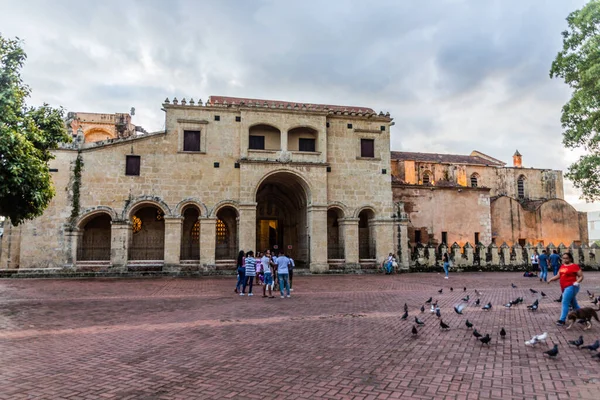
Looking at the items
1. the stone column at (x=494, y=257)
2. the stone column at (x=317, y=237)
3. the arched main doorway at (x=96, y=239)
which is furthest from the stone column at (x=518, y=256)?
the arched main doorway at (x=96, y=239)

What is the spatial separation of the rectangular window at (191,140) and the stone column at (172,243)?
4875 mm

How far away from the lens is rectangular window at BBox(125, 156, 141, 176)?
24609 mm

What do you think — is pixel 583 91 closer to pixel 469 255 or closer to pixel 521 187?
pixel 469 255

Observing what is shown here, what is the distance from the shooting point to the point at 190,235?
27922mm

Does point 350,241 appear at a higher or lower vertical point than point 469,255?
higher

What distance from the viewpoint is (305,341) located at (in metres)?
7.79

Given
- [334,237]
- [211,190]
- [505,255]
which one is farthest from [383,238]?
[211,190]

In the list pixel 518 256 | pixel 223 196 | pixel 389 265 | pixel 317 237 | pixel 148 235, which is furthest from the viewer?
pixel 518 256

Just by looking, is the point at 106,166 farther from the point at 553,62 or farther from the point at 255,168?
the point at 553,62

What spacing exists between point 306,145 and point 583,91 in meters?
16.6

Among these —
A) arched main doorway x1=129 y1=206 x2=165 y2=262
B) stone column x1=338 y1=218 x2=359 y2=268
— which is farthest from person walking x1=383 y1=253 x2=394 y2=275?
arched main doorway x1=129 y1=206 x2=165 y2=262

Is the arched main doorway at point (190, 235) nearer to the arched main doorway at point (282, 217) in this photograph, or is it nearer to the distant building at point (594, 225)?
the arched main doorway at point (282, 217)

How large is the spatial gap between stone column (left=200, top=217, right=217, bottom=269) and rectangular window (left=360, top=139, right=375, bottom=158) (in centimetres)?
1189

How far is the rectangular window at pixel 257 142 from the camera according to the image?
27.7 meters
